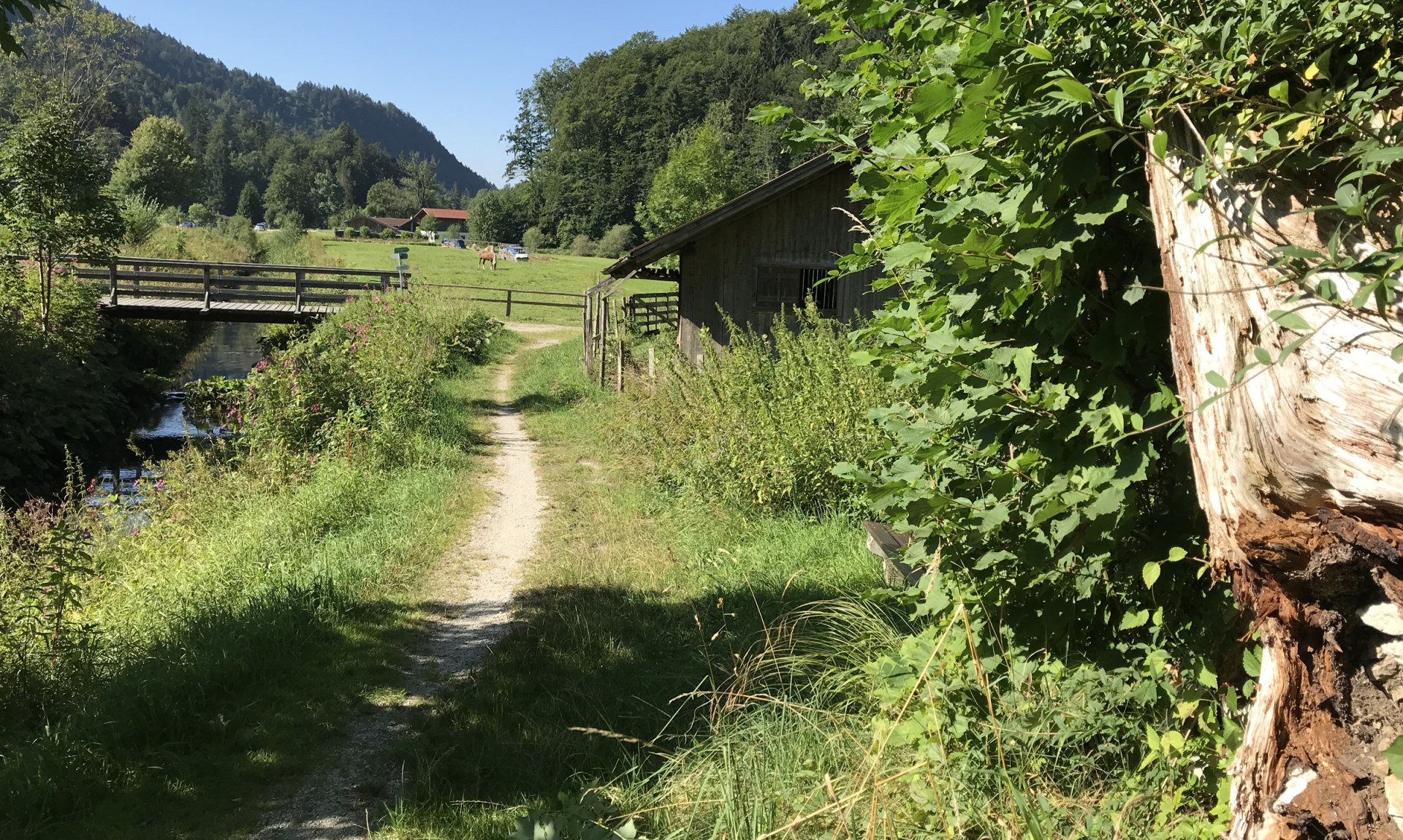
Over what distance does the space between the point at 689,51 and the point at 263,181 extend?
102432 mm

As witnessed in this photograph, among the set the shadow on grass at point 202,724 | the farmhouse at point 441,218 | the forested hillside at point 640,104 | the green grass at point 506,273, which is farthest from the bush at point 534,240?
the shadow on grass at point 202,724

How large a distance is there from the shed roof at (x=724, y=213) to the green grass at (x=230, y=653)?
5.42 meters

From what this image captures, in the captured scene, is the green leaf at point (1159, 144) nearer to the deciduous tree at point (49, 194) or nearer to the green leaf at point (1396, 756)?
the green leaf at point (1396, 756)

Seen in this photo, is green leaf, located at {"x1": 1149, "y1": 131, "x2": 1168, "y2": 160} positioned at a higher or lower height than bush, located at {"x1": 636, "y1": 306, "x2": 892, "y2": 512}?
higher

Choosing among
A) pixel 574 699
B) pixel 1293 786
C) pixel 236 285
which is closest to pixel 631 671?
pixel 574 699

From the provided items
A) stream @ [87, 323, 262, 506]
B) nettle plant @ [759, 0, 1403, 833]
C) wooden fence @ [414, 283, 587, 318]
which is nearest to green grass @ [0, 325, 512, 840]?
stream @ [87, 323, 262, 506]

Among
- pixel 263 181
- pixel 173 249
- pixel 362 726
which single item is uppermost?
pixel 263 181

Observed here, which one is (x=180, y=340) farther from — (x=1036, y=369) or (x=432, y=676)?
(x=1036, y=369)

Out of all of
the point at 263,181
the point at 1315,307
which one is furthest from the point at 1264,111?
the point at 263,181

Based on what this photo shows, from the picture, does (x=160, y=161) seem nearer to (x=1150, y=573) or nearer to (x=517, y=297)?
(x=517, y=297)

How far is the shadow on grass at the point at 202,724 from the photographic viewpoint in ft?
14.5

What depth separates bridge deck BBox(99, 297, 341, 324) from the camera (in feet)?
78.6

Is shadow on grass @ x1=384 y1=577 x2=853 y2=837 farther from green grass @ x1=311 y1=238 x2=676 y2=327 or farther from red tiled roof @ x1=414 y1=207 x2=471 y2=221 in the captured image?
red tiled roof @ x1=414 y1=207 x2=471 y2=221

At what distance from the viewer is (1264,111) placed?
7.00 ft
